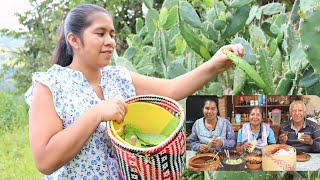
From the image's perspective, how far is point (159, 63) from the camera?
272 centimetres

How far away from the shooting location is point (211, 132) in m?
1.62

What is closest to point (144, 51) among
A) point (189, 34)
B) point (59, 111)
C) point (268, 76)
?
point (189, 34)

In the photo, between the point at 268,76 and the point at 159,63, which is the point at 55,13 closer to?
the point at 159,63

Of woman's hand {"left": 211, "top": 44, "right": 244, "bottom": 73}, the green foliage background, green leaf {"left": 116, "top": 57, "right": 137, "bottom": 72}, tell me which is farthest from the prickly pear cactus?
green leaf {"left": 116, "top": 57, "right": 137, "bottom": 72}

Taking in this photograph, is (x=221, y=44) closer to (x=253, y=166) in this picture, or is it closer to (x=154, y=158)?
(x=253, y=166)

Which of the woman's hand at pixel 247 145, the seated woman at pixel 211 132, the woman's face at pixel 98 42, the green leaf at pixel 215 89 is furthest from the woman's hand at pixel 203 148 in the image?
the green leaf at pixel 215 89

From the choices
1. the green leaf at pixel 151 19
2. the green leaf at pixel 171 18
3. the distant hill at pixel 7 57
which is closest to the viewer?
the green leaf at pixel 171 18

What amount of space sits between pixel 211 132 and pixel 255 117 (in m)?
0.13

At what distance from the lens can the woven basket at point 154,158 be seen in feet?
4.75

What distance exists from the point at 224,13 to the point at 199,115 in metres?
0.83

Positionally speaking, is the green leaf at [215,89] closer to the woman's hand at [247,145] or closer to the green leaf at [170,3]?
the woman's hand at [247,145]

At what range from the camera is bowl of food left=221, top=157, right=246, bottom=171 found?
63.8 inches

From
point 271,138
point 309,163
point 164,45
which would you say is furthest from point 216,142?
point 164,45

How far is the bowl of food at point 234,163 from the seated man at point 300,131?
122mm
